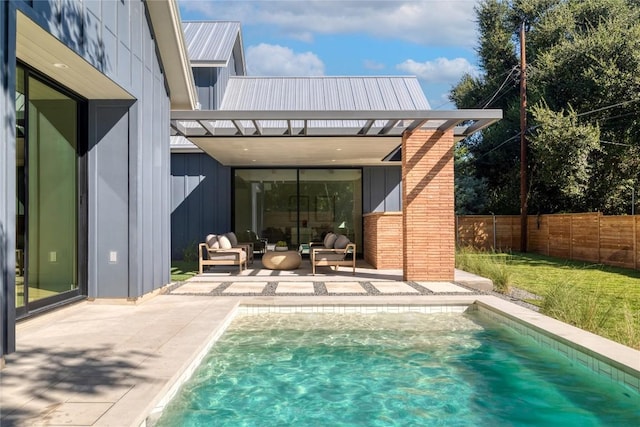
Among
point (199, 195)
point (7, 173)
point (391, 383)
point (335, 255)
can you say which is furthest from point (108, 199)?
point (199, 195)

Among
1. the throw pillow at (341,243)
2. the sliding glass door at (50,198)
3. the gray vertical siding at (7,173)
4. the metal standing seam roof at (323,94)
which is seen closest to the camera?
the gray vertical siding at (7,173)

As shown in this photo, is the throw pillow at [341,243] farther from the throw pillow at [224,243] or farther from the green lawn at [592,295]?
the green lawn at [592,295]

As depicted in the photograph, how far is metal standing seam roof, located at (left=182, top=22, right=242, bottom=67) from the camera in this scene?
588 inches

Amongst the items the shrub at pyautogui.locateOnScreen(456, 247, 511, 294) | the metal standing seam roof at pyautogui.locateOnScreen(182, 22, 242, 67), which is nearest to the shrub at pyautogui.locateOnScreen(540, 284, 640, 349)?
the shrub at pyautogui.locateOnScreen(456, 247, 511, 294)

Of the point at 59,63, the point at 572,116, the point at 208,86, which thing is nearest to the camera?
the point at 59,63

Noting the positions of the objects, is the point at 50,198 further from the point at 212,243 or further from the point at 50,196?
the point at 212,243

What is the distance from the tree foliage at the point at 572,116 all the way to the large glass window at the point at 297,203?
25.8 ft

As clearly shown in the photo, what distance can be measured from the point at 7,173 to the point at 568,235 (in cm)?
1596

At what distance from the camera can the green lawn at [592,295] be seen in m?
5.16

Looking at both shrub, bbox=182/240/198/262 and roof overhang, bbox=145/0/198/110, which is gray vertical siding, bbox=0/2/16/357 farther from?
shrub, bbox=182/240/198/262

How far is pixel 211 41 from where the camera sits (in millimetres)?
16953

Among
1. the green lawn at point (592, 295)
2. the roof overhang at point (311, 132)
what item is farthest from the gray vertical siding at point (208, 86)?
the green lawn at point (592, 295)

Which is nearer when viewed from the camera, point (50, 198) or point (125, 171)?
point (50, 198)

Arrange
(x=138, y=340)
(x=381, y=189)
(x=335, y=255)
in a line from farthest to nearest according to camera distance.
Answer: (x=381, y=189) → (x=335, y=255) → (x=138, y=340)
